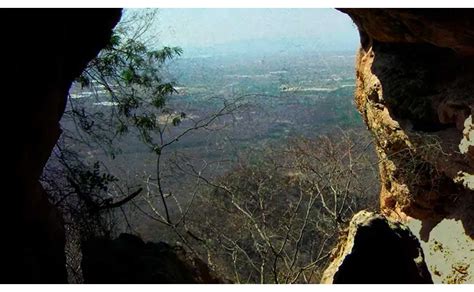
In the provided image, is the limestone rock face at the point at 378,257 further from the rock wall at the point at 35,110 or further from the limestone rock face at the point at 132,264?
the rock wall at the point at 35,110

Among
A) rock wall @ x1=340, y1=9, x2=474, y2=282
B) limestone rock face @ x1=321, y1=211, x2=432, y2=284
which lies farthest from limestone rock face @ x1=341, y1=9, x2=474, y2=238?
limestone rock face @ x1=321, y1=211, x2=432, y2=284

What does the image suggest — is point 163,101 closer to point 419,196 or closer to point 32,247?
point 32,247

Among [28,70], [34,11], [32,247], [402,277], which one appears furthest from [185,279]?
[34,11]

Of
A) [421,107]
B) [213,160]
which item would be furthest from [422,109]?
[213,160]

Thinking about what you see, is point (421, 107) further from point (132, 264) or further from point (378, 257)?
point (132, 264)

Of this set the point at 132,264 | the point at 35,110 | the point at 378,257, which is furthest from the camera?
the point at 132,264
